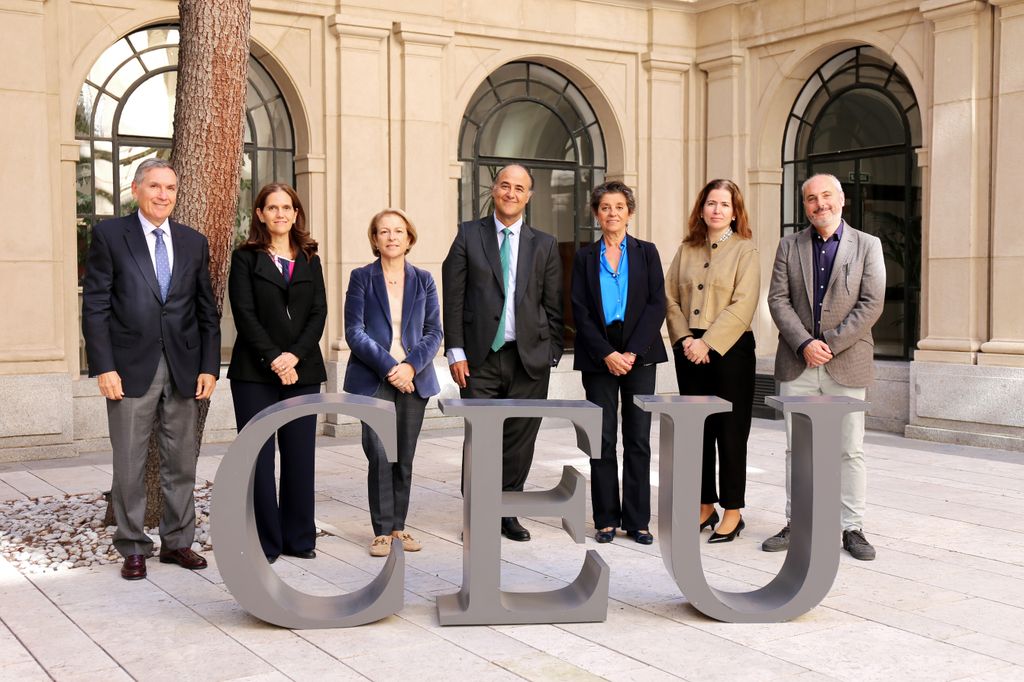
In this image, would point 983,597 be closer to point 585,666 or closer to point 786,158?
point 585,666

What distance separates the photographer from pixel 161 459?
19.5 feet

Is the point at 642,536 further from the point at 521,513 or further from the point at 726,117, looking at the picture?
the point at 726,117

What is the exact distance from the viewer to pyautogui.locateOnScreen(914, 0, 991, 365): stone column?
10695 millimetres

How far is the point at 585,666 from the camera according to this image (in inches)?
175

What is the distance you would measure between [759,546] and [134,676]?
3564 millimetres

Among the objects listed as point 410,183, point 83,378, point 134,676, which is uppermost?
point 410,183

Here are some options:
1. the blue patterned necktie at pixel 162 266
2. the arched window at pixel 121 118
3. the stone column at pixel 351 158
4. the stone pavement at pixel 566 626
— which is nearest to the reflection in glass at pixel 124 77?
the arched window at pixel 121 118

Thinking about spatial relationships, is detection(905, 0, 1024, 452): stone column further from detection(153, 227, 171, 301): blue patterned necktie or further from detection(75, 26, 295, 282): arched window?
detection(153, 227, 171, 301): blue patterned necktie

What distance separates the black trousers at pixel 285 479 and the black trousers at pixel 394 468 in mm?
333

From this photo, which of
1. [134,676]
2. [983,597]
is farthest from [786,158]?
[134,676]

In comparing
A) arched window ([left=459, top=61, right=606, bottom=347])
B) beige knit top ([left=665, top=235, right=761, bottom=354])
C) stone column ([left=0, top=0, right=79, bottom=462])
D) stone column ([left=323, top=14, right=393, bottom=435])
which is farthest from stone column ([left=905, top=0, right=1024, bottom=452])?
stone column ([left=0, top=0, right=79, bottom=462])

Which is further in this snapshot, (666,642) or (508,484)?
(508,484)

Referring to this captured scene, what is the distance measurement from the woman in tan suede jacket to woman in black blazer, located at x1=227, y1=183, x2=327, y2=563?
2028 mm

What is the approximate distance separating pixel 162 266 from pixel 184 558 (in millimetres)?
1490
